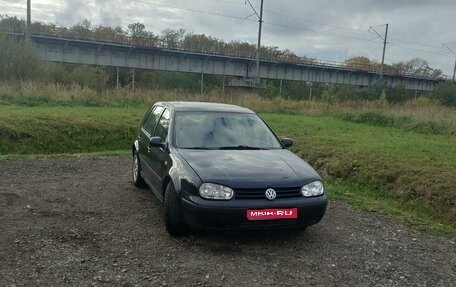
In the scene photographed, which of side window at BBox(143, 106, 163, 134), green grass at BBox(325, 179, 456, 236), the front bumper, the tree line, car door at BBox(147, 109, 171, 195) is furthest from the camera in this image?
the tree line

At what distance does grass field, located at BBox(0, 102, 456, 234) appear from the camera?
7.25 meters

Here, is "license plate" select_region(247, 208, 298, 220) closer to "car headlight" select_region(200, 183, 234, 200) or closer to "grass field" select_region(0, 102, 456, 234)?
"car headlight" select_region(200, 183, 234, 200)

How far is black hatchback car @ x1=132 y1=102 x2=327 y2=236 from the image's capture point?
14.9 feet

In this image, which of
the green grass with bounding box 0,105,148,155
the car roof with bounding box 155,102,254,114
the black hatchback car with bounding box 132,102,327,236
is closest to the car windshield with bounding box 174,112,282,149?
the black hatchback car with bounding box 132,102,327,236

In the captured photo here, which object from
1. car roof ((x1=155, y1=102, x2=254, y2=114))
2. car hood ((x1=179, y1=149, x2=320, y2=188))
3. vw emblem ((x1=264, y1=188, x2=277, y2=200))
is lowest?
vw emblem ((x1=264, y1=188, x2=277, y2=200))

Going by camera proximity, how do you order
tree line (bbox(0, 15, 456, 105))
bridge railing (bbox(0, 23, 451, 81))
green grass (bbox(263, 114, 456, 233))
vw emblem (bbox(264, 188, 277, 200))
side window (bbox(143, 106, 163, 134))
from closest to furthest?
vw emblem (bbox(264, 188, 277, 200)) → side window (bbox(143, 106, 163, 134)) → green grass (bbox(263, 114, 456, 233)) → tree line (bbox(0, 15, 456, 105)) → bridge railing (bbox(0, 23, 451, 81))

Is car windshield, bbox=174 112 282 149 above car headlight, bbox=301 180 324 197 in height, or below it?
above

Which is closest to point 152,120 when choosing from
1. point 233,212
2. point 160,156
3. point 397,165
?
point 160,156

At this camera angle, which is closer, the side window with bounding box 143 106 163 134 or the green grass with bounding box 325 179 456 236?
the green grass with bounding box 325 179 456 236

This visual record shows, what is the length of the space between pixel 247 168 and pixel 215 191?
0.55 meters

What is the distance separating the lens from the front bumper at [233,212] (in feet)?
14.6

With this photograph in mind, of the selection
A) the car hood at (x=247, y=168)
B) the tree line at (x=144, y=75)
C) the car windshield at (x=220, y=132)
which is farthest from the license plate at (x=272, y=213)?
the tree line at (x=144, y=75)

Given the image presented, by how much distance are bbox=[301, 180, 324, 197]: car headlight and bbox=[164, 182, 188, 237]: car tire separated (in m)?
1.47

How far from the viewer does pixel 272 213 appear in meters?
4.57
